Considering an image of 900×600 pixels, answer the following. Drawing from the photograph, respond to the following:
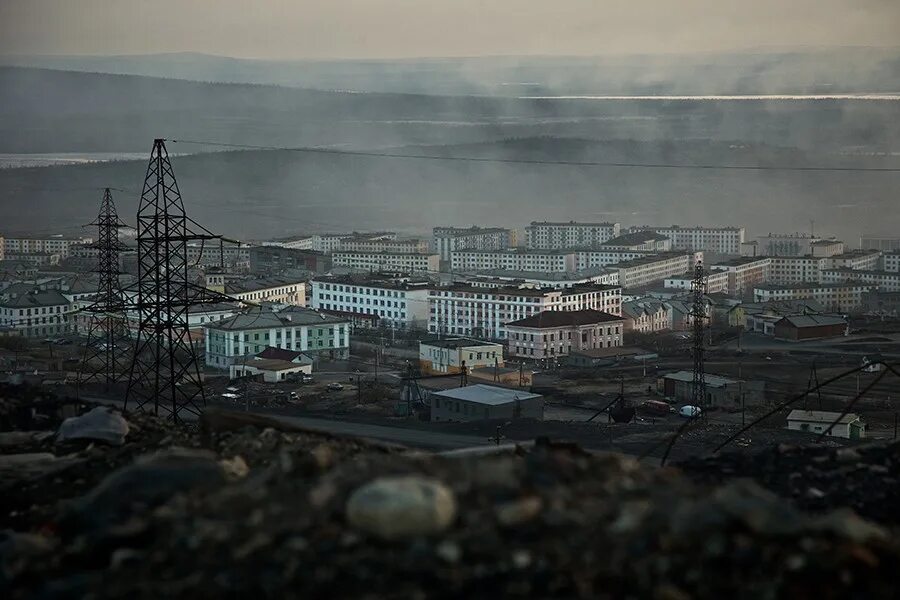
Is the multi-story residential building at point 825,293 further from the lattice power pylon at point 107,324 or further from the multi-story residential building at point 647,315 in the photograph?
the lattice power pylon at point 107,324

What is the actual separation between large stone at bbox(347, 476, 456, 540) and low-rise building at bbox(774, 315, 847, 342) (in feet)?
33.5

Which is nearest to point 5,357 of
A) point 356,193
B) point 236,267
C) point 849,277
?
point 236,267

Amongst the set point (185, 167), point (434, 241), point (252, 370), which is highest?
point (185, 167)

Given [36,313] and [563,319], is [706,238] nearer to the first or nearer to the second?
[563,319]

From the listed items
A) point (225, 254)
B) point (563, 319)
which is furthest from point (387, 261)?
point (563, 319)

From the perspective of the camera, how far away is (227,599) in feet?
4.69

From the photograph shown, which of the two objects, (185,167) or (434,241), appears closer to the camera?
(434,241)

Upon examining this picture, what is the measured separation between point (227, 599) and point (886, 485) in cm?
114

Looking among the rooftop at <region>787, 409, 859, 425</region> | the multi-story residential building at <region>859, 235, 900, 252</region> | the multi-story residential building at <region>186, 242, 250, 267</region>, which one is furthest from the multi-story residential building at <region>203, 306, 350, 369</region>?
the multi-story residential building at <region>859, 235, 900, 252</region>

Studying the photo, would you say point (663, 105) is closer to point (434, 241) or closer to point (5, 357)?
point (434, 241)

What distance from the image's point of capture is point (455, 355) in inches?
390

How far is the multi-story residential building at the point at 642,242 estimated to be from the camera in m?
19.0

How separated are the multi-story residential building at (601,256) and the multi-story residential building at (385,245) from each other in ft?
6.64

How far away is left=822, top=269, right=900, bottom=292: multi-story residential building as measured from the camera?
15523mm
